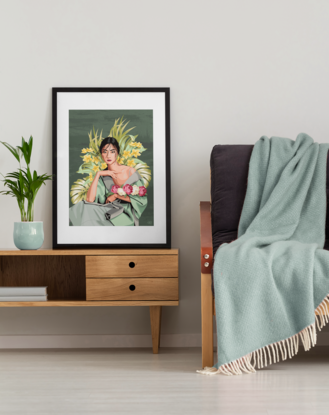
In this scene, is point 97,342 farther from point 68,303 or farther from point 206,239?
point 206,239

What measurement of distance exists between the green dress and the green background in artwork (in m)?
0.06

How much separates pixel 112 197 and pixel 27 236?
47cm

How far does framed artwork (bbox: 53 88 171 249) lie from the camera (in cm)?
230

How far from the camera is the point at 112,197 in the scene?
231 cm

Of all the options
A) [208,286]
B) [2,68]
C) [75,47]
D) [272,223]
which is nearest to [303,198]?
[272,223]

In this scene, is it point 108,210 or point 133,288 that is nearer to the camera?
point 133,288

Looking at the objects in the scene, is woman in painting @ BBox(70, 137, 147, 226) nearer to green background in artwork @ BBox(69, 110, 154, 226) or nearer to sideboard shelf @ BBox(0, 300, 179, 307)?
green background in artwork @ BBox(69, 110, 154, 226)

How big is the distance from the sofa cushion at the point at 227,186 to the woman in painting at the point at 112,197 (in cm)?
39

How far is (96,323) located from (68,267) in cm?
32

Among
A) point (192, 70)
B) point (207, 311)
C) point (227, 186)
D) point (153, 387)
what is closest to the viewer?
point (153, 387)

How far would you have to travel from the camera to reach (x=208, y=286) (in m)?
1.64

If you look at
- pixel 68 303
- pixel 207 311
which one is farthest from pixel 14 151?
pixel 207 311

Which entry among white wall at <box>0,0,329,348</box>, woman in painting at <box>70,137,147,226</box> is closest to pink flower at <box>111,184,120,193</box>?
woman in painting at <box>70,137,147,226</box>

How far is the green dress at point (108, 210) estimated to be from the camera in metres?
2.29
